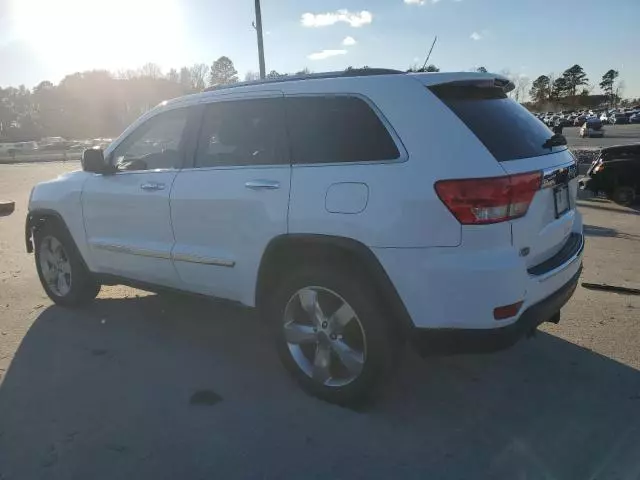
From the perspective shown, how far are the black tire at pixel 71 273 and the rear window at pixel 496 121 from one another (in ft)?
11.6

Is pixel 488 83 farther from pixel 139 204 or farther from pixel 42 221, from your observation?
pixel 42 221

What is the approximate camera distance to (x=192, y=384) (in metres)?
3.65

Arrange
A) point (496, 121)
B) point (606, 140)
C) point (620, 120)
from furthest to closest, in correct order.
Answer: point (620, 120) → point (606, 140) → point (496, 121)

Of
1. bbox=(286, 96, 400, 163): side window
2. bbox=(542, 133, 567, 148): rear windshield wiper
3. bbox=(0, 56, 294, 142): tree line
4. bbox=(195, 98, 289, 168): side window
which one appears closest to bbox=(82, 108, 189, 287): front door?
bbox=(195, 98, 289, 168): side window

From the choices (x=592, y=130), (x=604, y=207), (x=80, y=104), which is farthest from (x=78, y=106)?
(x=604, y=207)

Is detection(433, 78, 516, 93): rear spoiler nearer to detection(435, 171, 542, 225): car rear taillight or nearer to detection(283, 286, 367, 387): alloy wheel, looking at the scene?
detection(435, 171, 542, 225): car rear taillight

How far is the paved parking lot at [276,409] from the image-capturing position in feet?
9.09

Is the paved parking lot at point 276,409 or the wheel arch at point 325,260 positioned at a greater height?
the wheel arch at point 325,260

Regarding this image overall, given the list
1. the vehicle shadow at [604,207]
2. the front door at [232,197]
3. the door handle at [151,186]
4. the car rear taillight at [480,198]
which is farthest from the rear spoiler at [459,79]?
the vehicle shadow at [604,207]

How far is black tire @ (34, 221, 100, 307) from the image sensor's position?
16.4ft

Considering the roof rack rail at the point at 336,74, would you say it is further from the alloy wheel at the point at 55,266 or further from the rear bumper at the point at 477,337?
the alloy wheel at the point at 55,266

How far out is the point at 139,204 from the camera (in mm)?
4230

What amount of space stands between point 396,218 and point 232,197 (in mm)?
1196

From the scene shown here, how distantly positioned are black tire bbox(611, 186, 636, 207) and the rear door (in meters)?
9.59
